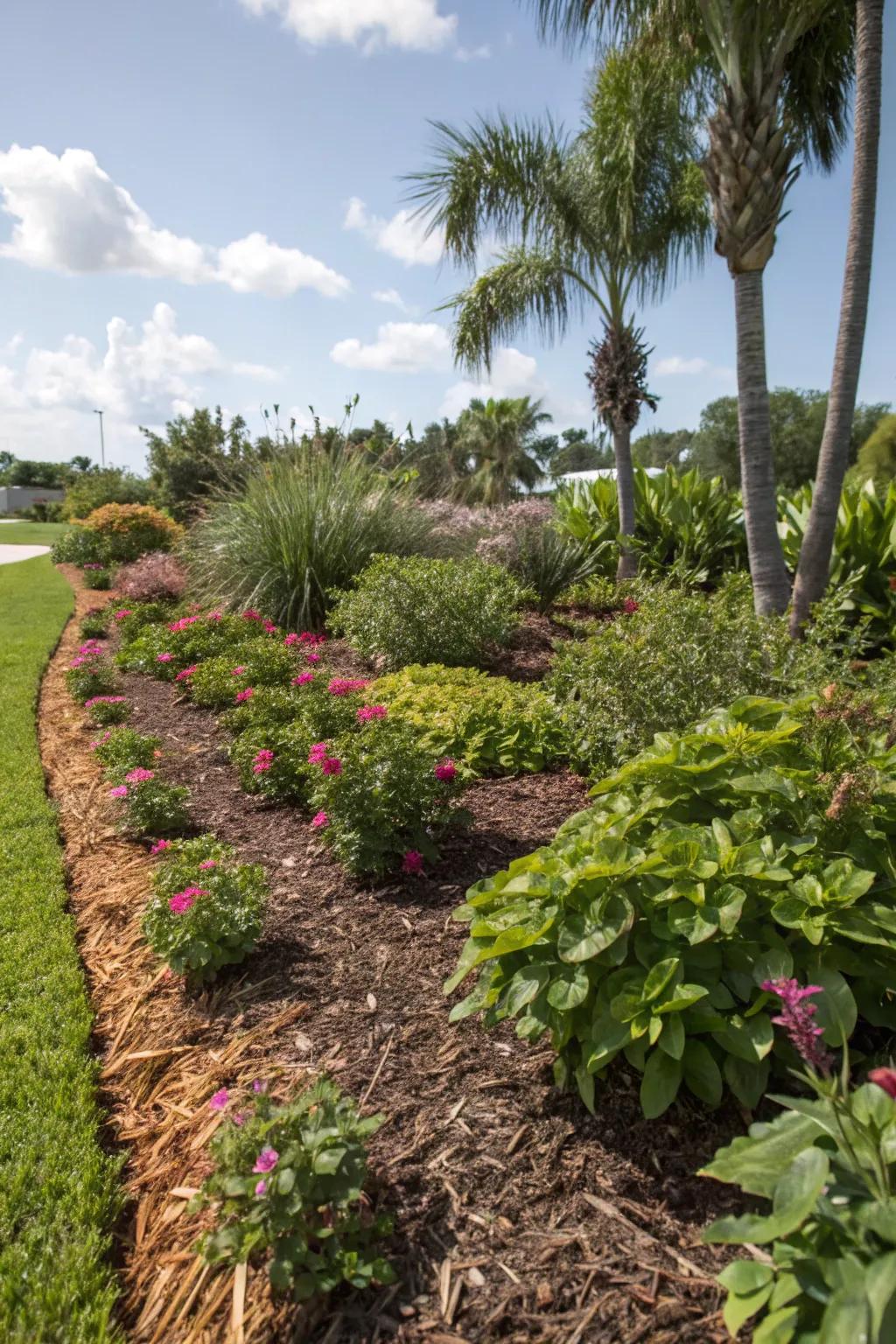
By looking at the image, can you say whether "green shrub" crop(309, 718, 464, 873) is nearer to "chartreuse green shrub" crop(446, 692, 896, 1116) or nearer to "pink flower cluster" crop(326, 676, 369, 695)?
"chartreuse green shrub" crop(446, 692, 896, 1116)

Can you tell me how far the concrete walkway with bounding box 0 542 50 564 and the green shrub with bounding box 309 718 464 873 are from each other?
17.1 m

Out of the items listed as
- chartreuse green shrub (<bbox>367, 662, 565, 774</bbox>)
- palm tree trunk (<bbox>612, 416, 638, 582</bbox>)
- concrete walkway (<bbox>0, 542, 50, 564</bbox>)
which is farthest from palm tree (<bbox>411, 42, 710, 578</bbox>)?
concrete walkway (<bbox>0, 542, 50, 564</bbox>)

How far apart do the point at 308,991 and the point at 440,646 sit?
365 cm

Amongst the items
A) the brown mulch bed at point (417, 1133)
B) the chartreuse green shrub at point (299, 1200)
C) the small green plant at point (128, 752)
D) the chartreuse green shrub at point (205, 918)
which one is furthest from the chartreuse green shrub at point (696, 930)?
the small green plant at point (128, 752)

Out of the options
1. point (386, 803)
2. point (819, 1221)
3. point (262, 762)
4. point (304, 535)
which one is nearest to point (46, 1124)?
point (386, 803)

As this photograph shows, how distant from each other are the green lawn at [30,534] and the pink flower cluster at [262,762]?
74.2ft

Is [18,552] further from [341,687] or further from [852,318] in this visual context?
[852,318]

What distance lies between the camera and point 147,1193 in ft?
6.26

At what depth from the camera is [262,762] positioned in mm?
4008

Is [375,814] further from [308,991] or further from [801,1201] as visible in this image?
[801,1201]

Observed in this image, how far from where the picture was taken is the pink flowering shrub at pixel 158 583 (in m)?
10.3

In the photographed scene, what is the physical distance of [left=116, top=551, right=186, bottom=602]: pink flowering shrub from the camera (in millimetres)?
10312

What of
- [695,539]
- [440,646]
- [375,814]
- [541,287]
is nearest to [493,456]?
[541,287]

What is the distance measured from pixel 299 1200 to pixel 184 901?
123 centimetres
